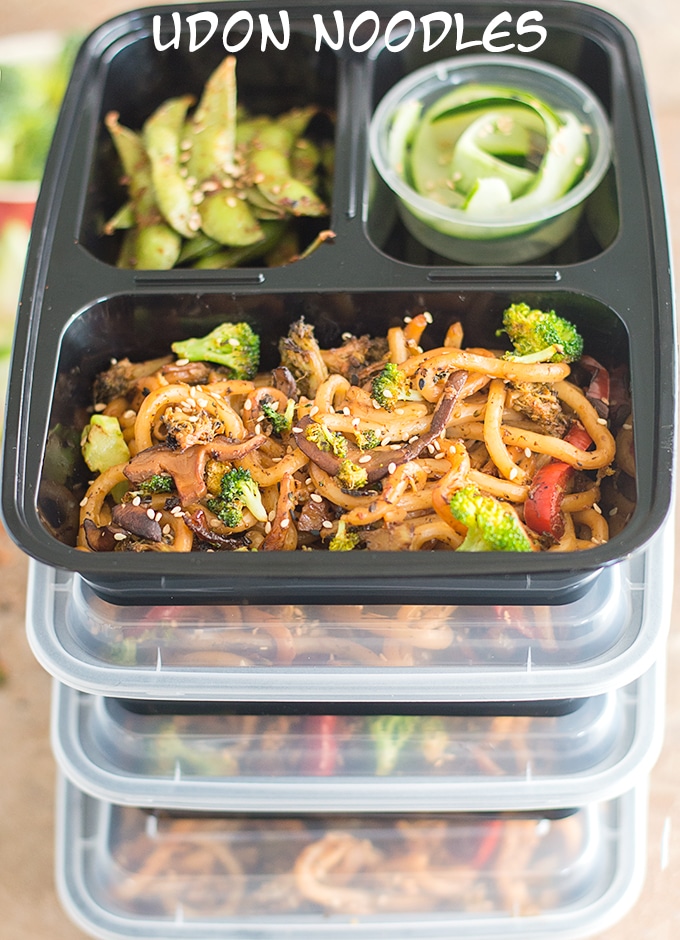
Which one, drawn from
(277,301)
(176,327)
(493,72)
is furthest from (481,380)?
(493,72)

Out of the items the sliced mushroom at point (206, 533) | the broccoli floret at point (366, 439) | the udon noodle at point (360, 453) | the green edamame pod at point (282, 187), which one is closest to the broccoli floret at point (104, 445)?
the udon noodle at point (360, 453)

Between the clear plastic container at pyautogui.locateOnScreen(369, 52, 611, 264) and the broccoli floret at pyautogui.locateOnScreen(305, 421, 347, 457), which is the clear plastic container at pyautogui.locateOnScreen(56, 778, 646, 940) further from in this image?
the clear plastic container at pyautogui.locateOnScreen(369, 52, 611, 264)

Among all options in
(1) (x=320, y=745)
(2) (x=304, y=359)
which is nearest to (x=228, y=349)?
(2) (x=304, y=359)

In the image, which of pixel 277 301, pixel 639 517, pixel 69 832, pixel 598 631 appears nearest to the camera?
pixel 639 517

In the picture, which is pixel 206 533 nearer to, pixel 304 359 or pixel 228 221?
pixel 304 359

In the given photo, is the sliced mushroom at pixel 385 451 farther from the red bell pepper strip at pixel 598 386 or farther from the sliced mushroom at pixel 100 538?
the sliced mushroom at pixel 100 538

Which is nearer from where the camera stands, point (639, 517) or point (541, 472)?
point (639, 517)

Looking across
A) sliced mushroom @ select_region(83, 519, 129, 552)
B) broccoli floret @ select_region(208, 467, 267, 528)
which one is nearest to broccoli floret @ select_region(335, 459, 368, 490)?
broccoli floret @ select_region(208, 467, 267, 528)

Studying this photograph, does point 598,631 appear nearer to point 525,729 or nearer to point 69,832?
point 525,729
